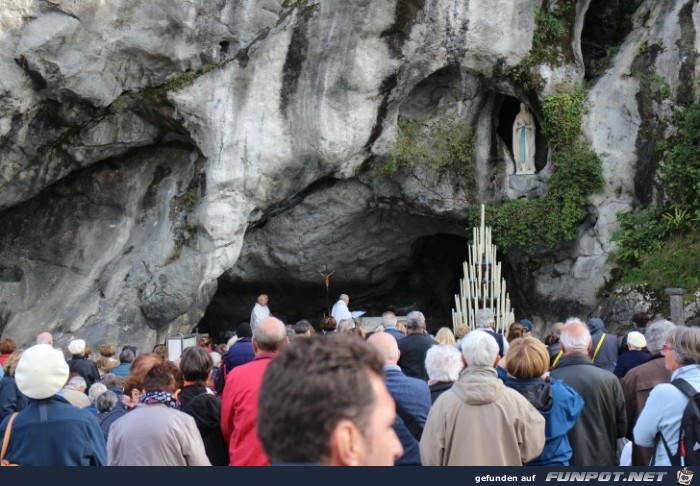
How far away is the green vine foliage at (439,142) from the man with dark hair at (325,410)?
15326mm

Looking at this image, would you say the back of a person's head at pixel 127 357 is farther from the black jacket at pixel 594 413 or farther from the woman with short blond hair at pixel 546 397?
the woman with short blond hair at pixel 546 397

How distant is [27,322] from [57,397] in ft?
44.3

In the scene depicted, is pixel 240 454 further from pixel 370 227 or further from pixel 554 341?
pixel 370 227

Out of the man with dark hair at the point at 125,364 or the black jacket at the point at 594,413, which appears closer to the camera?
the black jacket at the point at 594,413

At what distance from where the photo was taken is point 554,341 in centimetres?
1005

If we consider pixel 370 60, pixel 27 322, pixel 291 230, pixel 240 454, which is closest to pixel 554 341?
pixel 240 454

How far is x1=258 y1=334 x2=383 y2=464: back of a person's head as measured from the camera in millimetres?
2234

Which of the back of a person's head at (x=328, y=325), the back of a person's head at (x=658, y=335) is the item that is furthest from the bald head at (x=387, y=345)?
the back of a person's head at (x=328, y=325)

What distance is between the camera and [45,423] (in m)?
4.40

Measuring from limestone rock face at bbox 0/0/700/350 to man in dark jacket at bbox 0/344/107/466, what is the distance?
39.2ft

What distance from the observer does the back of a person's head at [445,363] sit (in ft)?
18.2

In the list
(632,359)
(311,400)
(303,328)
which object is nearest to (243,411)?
(311,400)

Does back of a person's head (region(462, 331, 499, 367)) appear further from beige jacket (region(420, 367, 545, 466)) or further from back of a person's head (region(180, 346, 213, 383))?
back of a person's head (region(180, 346, 213, 383))

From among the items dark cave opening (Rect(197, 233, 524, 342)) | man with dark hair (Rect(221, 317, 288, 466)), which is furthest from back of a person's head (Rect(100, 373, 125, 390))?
dark cave opening (Rect(197, 233, 524, 342))
